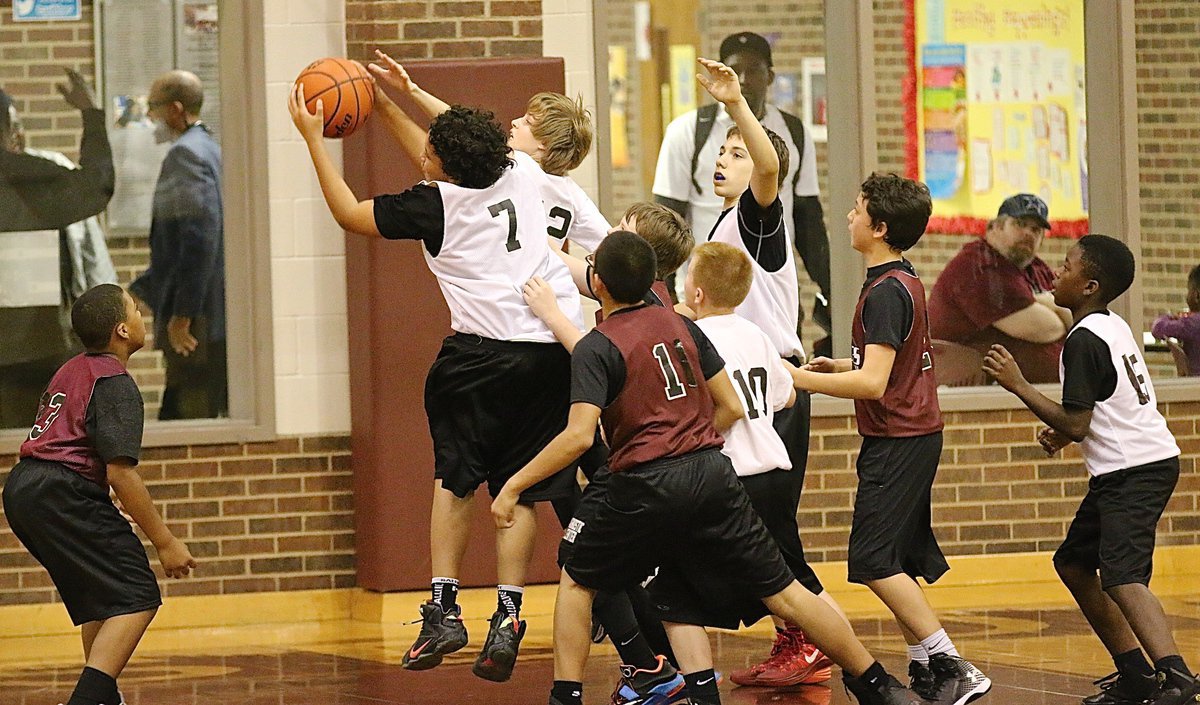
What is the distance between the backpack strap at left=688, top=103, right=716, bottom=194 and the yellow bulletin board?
1152mm

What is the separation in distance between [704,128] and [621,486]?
180 inches

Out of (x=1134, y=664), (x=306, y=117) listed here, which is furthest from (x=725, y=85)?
(x=1134, y=664)

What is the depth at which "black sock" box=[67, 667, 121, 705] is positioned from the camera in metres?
5.94

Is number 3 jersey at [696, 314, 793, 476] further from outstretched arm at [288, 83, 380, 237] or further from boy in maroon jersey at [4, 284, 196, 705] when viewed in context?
boy in maroon jersey at [4, 284, 196, 705]

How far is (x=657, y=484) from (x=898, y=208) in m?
1.49

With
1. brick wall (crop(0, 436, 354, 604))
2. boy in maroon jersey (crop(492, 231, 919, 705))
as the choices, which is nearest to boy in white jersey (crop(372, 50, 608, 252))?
boy in maroon jersey (crop(492, 231, 919, 705))

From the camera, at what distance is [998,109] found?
31.9 ft

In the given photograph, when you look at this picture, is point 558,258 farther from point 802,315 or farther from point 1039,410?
point 802,315

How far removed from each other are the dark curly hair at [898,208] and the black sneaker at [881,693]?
161 centimetres

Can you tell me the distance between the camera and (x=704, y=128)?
9.79 metres

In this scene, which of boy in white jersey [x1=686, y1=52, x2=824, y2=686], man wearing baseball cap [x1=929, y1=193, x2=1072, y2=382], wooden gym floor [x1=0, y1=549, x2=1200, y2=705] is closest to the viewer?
boy in white jersey [x1=686, y1=52, x2=824, y2=686]

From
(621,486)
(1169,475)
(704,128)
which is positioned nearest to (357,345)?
(704,128)

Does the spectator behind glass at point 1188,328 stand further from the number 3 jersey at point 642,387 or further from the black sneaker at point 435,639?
the black sneaker at point 435,639

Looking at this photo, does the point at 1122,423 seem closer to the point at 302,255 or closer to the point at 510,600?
the point at 510,600
